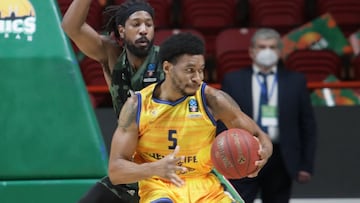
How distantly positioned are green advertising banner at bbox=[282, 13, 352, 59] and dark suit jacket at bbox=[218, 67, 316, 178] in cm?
294

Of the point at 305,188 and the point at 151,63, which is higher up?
the point at 151,63

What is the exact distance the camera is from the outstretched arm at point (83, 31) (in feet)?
17.7

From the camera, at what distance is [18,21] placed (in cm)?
620

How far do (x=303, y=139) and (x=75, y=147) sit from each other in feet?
5.51

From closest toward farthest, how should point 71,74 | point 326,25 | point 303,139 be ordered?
1. point 71,74
2. point 303,139
3. point 326,25

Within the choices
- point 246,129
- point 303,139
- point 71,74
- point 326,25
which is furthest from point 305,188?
point 246,129

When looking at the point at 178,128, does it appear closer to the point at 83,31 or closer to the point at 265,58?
the point at 83,31

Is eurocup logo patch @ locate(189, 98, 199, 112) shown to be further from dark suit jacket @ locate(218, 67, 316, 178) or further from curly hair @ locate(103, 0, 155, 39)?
dark suit jacket @ locate(218, 67, 316, 178)

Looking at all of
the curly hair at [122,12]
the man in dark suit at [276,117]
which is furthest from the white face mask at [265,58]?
the curly hair at [122,12]

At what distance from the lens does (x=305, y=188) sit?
8242mm

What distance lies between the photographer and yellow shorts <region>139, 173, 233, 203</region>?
4715 millimetres

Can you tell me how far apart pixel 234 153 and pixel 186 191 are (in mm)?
334

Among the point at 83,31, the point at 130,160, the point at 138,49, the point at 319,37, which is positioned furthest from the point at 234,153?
the point at 319,37

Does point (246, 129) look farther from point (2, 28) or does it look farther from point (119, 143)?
point (2, 28)
